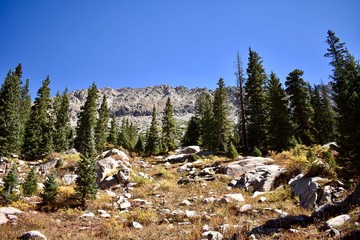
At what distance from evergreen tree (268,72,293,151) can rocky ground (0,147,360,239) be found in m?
7.66

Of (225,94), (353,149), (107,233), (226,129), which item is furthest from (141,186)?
(225,94)

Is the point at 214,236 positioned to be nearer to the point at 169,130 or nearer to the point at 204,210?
the point at 204,210

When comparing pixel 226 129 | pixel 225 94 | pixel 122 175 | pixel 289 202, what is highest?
pixel 225 94

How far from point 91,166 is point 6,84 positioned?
1454 inches

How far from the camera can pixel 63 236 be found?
33.7ft

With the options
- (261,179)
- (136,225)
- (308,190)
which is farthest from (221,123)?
(136,225)

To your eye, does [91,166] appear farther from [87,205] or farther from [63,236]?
[63,236]

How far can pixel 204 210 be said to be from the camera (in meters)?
14.2

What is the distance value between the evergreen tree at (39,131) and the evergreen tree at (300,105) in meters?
39.7

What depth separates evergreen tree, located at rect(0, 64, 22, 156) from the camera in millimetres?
34750

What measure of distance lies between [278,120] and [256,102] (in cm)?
598

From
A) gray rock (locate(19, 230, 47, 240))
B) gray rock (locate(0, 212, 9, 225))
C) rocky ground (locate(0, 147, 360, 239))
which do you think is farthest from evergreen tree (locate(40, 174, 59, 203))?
gray rock (locate(19, 230, 47, 240))

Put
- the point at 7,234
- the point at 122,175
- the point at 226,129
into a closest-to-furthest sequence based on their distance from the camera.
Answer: the point at 7,234 → the point at 122,175 → the point at 226,129

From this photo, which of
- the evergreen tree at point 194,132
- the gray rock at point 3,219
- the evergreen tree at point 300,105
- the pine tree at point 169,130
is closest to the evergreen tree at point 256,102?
the evergreen tree at point 300,105
